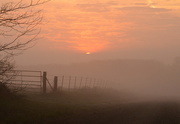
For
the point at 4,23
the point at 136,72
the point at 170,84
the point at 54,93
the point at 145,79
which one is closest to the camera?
the point at 4,23

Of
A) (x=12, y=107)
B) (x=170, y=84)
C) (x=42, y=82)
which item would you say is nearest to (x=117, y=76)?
(x=170, y=84)

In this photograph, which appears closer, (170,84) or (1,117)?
(1,117)

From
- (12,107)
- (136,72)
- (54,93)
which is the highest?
(12,107)

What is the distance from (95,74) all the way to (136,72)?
21656mm

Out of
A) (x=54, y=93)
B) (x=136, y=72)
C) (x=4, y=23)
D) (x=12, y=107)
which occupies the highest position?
(x=4, y=23)

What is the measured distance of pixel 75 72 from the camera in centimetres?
12550

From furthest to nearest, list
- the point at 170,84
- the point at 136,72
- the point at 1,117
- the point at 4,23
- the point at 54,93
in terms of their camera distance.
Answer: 1. the point at 136,72
2. the point at 170,84
3. the point at 54,93
4. the point at 4,23
5. the point at 1,117

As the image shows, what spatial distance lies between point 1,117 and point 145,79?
111 metres

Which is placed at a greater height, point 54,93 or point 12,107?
point 12,107

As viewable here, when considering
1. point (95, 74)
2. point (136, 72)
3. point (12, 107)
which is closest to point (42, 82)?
point (12, 107)

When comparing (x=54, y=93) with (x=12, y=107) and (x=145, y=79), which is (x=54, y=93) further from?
(x=145, y=79)

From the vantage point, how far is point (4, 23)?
1359 centimetres

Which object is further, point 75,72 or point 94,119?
point 75,72

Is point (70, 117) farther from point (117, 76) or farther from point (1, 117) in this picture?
point (117, 76)
